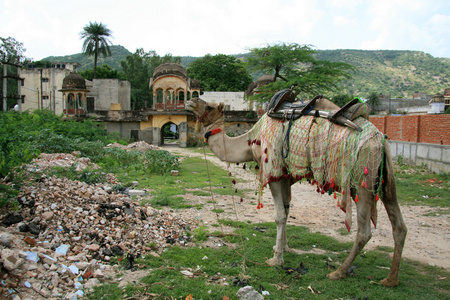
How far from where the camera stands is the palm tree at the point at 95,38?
43781 millimetres

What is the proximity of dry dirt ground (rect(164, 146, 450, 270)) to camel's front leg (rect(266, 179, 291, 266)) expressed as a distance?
4.82ft

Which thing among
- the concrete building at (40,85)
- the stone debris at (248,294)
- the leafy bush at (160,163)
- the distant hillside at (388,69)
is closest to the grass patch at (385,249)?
the stone debris at (248,294)

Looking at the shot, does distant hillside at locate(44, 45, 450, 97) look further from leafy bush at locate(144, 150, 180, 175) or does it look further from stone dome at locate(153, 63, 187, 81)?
leafy bush at locate(144, 150, 180, 175)

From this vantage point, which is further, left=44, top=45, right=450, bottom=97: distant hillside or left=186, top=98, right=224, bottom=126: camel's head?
left=44, top=45, right=450, bottom=97: distant hillside

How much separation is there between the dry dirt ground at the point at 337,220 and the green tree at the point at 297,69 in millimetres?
12114

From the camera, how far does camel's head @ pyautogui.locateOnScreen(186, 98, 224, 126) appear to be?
5281 millimetres

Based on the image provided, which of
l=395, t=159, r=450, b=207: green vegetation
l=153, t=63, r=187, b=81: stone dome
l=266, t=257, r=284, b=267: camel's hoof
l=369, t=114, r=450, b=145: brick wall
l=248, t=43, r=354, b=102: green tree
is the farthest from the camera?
l=153, t=63, r=187, b=81: stone dome

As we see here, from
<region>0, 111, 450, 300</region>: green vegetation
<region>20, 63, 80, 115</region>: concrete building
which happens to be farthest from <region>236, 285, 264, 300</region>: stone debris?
<region>20, 63, 80, 115</region>: concrete building

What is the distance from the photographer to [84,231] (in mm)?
4957

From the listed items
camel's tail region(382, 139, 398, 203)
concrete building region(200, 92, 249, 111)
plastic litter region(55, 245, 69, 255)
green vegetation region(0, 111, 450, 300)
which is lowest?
green vegetation region(0, 111, 450, 300)

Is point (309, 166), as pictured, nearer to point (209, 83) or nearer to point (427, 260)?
point (427, 260)

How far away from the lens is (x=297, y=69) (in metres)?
23.0

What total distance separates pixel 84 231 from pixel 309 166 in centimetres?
368

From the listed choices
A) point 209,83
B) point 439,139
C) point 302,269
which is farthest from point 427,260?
point 209,83
